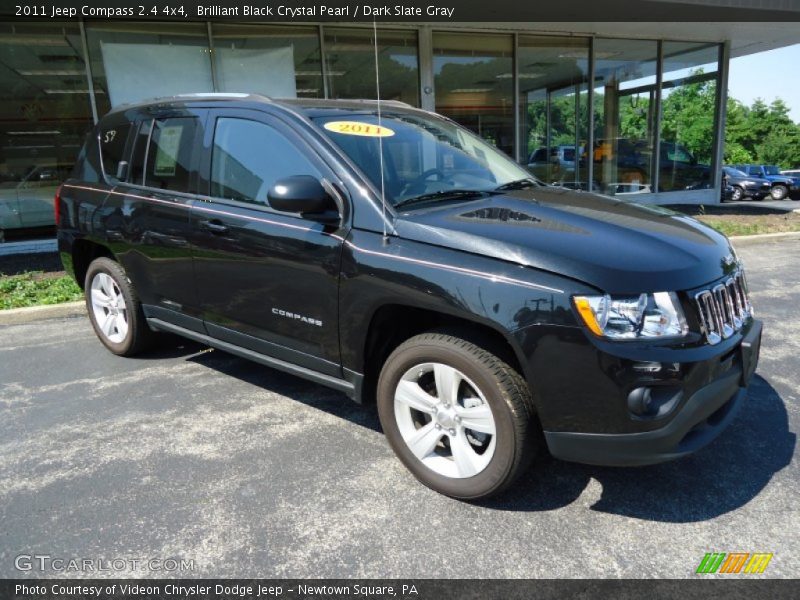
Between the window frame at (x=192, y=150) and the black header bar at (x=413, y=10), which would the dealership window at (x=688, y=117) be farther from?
the window frame at (x=192, y=150)

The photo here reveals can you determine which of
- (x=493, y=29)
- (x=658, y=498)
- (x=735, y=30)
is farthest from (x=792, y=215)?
(x=658, y=498)

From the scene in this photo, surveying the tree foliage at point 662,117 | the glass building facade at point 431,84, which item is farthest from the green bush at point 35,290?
the tree foliage at point 662,117

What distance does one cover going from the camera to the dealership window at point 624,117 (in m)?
13.2

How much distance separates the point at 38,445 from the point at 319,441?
63.0 inches

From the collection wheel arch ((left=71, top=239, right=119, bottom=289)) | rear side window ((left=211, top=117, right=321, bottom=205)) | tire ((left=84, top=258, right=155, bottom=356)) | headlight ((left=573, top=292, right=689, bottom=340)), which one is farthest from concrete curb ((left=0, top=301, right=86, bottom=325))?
headlight ((left=573, top=292, right=689, bottom=340))

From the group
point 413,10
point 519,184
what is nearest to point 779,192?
point 413,10

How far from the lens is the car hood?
2297 millimetres

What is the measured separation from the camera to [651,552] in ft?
7.67

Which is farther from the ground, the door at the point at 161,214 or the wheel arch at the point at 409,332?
the door at the point at 161,214

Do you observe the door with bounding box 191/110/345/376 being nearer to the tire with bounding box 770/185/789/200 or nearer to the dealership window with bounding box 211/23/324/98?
the dealership window with bounding box 211/23/324/98

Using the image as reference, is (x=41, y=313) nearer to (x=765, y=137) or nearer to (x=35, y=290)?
(x=35, y=290)

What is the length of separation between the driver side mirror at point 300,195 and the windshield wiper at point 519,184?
1.07 metres

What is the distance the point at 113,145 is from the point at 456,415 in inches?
135

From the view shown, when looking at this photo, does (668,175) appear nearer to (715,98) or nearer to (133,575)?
(715,98)
